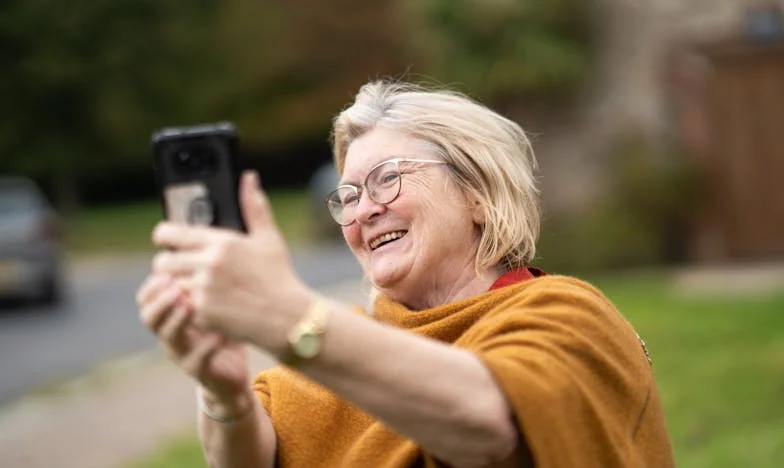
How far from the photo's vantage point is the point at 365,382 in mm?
1864

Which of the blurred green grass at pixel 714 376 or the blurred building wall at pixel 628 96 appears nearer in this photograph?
the blurred green grass at pixel 714 376

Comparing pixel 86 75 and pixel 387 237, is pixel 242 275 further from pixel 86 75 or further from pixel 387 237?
pixel 86 75

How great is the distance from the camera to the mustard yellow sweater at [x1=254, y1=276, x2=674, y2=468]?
2057 millimetres

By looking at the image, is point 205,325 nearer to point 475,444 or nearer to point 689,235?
point 475,444

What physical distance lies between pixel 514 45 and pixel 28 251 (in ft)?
20.0

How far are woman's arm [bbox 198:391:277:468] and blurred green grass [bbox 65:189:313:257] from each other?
74.8 feet

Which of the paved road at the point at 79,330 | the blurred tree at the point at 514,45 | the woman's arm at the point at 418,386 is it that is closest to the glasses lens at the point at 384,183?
the woman's arm at the point at 418,386

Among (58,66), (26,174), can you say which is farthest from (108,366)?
(26,174)

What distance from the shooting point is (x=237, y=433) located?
7.60 ft

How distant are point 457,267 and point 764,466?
4.27 metres

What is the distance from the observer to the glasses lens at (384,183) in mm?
2498

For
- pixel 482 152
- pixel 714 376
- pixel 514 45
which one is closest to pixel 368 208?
pixel 482 152

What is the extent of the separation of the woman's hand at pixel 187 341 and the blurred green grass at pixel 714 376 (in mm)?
4821

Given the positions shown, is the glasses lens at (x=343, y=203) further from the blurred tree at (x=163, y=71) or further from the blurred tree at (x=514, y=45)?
the blurred tree at (x=163, y=71)
